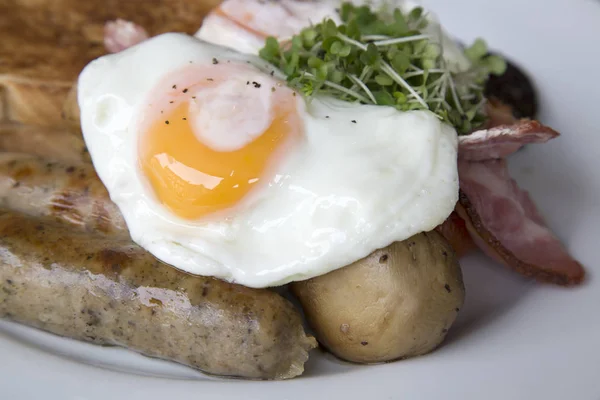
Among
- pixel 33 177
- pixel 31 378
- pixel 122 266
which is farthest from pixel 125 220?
pixel 31 378

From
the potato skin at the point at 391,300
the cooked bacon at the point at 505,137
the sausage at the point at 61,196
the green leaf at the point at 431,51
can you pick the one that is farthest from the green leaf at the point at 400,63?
the sausage at the point at 61,196

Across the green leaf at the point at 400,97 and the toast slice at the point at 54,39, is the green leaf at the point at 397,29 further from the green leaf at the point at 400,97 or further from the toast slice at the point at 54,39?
the toast slice at the point at 54,39

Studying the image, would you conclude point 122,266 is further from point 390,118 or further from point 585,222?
point 585,222

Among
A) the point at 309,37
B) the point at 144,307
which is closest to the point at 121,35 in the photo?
the point at 309,37

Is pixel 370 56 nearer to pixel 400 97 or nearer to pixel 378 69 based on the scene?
pixel 378 69

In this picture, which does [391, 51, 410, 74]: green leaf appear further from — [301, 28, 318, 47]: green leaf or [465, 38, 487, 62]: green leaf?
[465, 38, 487, 62]: green leaf

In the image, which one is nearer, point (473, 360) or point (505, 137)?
point (473, 360)

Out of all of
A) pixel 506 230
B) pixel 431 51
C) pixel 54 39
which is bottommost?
pixel 54 39

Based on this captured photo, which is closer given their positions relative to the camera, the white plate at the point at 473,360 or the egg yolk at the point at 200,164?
the white plate at the point at 473,360

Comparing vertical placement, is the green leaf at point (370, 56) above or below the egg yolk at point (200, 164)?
above
